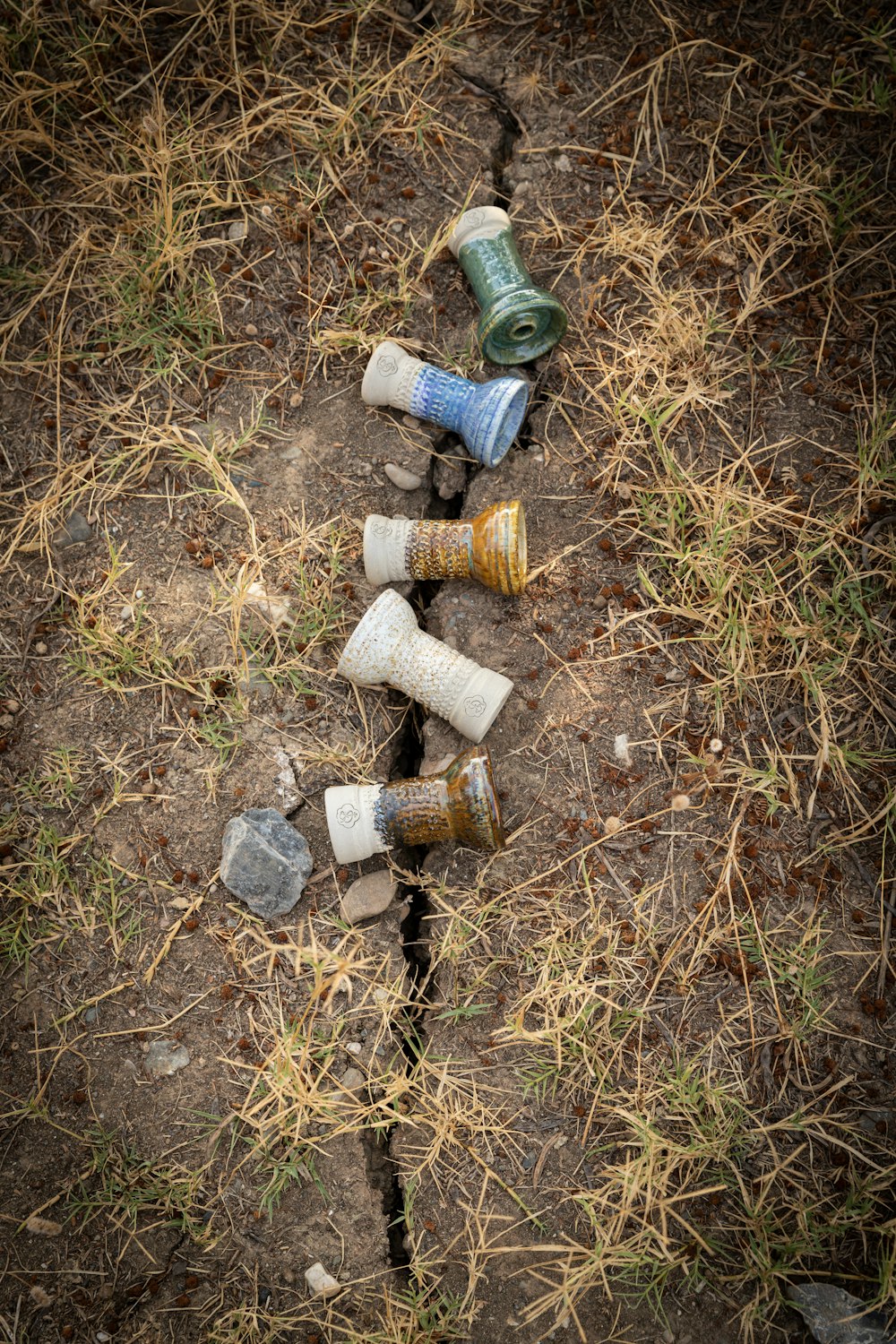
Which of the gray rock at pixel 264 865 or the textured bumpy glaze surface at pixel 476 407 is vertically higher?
the textured bumpy glaze surface at pixel 476 407

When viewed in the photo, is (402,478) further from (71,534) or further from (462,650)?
(71,534)

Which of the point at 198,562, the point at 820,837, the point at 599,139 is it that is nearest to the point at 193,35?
the point at 599,139

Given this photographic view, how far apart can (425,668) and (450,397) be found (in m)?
0.72

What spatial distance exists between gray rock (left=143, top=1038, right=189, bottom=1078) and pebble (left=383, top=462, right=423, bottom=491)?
153 centimetres

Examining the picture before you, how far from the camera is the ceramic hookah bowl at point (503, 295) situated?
2.27 m

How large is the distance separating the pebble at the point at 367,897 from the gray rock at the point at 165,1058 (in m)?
0.50

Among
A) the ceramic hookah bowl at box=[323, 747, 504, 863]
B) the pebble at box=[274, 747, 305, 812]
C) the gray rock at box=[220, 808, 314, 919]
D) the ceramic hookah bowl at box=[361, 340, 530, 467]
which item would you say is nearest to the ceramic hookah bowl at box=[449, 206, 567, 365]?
the ceramic hookah bowl at box=[361, 340, 530, 467]

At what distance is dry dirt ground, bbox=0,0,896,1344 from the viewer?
2.10 meters

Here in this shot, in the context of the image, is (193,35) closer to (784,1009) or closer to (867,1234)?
(784,1009)

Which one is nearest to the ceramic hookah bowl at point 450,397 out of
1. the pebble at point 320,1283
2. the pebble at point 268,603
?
the pebble at point 268,603

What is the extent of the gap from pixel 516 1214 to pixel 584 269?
2.41m

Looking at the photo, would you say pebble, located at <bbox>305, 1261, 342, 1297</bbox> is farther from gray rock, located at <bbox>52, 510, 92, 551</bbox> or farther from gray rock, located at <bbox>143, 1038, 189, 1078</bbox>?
gray rock, located at <bbox>52, 510, 92, 551</bbox>

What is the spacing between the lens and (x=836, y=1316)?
6.49ft

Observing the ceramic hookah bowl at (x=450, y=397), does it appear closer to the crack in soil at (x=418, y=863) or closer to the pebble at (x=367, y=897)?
the crack in soil at (x=418, y=863)
